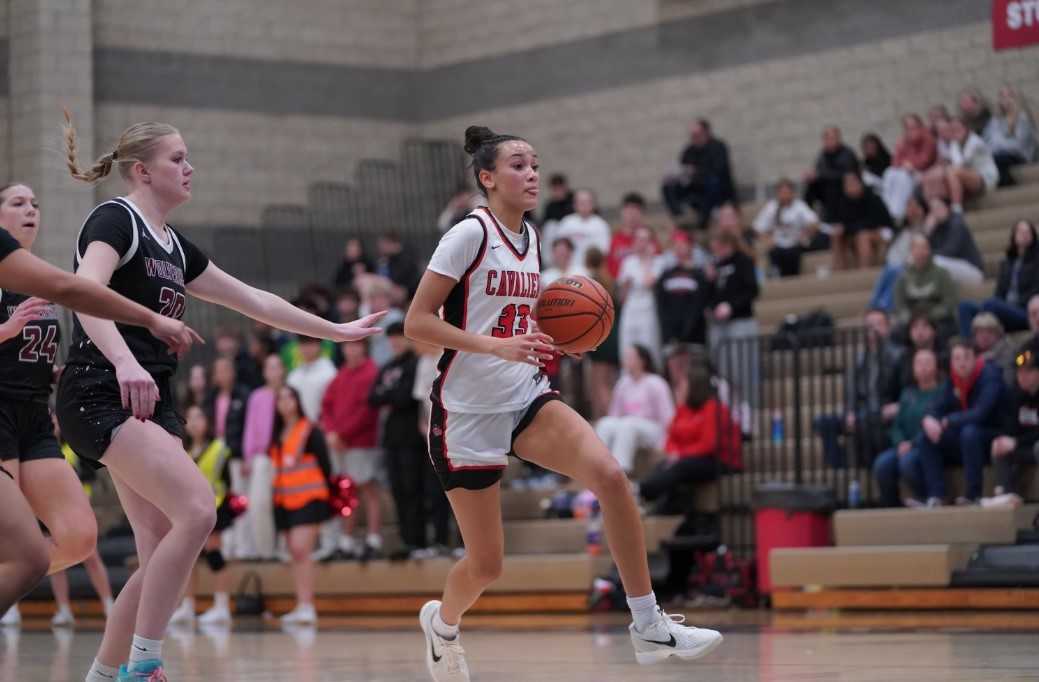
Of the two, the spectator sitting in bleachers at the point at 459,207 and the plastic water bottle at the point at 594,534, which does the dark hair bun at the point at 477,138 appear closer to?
the plastic water bottle at the point at 594,534

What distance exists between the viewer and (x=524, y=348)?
6.15 meters

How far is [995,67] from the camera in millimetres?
17562

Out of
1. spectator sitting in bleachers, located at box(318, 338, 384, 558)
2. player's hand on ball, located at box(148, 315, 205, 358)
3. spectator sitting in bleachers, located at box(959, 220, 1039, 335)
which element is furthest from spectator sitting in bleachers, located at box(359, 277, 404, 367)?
player's hand on ball, located at box(148, 315, 205, 358)

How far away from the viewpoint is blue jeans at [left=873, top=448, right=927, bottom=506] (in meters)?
11.8

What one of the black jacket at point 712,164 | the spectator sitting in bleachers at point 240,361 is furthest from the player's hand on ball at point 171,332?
the black jacket at point 712,164

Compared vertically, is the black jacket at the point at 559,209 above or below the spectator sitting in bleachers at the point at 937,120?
below

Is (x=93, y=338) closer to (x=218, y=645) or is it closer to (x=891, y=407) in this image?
(x=218, y=645)

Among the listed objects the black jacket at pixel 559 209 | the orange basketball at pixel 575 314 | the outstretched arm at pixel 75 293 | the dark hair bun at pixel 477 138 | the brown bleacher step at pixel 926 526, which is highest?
the black jacket at pixel 559 209

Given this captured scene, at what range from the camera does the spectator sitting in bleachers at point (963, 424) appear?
11391 millimetres

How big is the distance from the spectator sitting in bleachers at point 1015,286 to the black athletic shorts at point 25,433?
317 inches

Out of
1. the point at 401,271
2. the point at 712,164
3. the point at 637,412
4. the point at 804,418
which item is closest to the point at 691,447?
the point at 637,412

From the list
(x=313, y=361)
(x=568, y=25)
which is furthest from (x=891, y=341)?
(x=568, y=25)

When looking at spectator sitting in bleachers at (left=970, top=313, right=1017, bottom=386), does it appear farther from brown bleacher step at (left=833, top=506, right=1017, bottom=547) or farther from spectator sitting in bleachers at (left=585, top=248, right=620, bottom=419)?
spectator sitting in bleachers at (left=585, top=248, right=620, bottom=419)

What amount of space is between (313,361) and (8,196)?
28.6 ft
